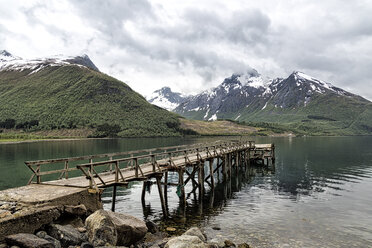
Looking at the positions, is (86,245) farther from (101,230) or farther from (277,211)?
(277,211)

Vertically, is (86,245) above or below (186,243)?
above

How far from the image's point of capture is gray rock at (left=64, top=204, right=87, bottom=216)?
1383cm

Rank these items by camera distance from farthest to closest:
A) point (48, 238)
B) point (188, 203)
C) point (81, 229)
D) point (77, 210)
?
point (188, 203) < point (77, 210) < point (81, 229) < point (48, 238)

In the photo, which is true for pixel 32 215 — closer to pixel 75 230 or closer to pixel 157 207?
pixel 75 230

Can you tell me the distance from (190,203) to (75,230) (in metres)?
20.2

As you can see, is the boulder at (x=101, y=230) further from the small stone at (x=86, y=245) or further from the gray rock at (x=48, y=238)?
the gray rock at (x=48, y=238)

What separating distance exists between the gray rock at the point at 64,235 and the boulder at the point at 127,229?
1880mm

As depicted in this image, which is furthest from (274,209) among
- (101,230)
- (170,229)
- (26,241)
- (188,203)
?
(26,241)

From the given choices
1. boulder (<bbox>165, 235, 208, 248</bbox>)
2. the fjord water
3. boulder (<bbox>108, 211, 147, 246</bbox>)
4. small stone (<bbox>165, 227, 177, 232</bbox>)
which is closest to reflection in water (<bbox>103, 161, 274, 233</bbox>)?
the fjord water

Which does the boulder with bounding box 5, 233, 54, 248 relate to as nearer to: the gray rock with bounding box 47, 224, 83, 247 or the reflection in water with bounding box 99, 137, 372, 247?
the gray rock with bounding box 47, 224, 83, 247

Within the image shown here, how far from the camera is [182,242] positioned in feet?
42.8

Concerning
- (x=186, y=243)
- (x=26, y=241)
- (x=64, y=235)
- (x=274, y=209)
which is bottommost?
(x=274, y=209)

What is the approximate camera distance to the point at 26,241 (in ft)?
34.0

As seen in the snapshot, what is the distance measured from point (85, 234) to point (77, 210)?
1755 mm
